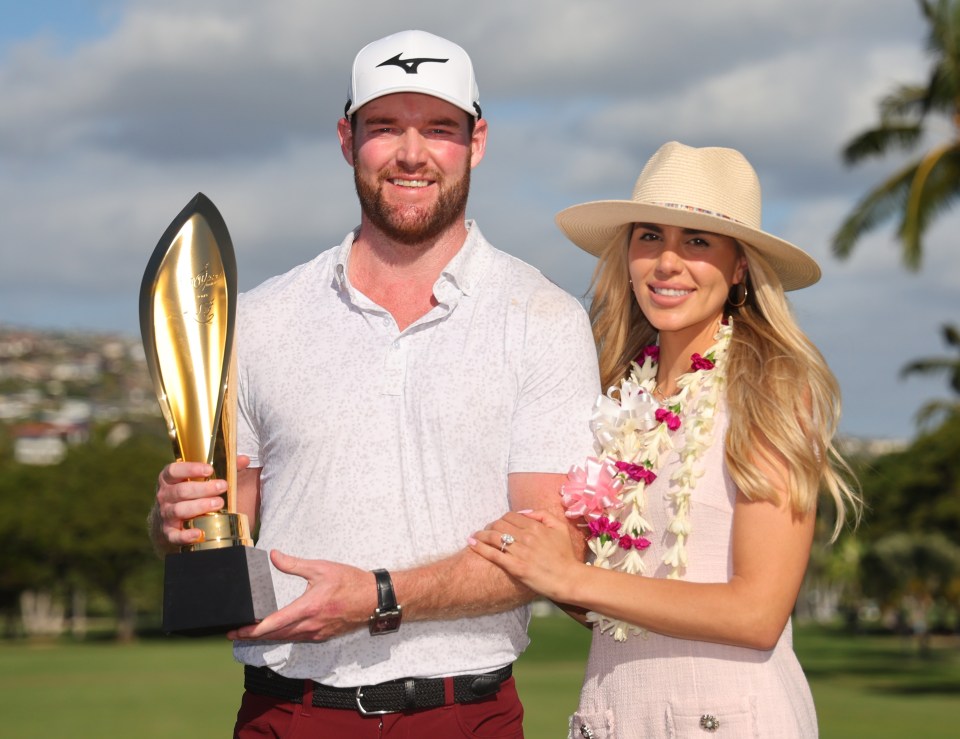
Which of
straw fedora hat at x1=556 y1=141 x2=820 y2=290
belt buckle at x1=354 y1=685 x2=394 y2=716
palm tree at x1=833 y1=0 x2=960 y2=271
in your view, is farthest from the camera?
palm tree at x1=833 y1=0 x2=960 y2=271

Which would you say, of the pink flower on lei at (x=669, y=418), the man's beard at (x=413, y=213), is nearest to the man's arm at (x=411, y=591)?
the pink flower on lei at (x=669, y=418)

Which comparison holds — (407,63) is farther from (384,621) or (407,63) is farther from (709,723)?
(709,723)

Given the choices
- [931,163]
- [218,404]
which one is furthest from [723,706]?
[931,163]

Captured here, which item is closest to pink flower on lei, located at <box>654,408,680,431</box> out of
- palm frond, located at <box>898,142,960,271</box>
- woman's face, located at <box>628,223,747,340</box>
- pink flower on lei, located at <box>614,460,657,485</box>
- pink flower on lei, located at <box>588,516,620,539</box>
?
pink flower on lei, located at <box>614,460,657,485</box>

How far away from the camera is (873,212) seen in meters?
27.8

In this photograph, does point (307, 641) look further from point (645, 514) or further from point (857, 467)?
point (857, 467)

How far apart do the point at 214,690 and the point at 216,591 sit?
31944mm

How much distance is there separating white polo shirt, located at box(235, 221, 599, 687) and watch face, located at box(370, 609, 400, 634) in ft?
0.64

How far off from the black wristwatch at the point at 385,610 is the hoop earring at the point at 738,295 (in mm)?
1823

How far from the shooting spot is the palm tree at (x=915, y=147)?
25.8 m

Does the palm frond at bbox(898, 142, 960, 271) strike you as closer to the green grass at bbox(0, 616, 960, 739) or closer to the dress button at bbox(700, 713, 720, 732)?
the green grass at bbox(0, 616, 960, 739)

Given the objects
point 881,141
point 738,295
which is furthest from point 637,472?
point 881,141

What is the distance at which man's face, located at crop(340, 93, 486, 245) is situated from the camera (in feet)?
14.9

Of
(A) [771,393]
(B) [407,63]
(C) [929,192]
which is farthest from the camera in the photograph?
(C) [929,192]
